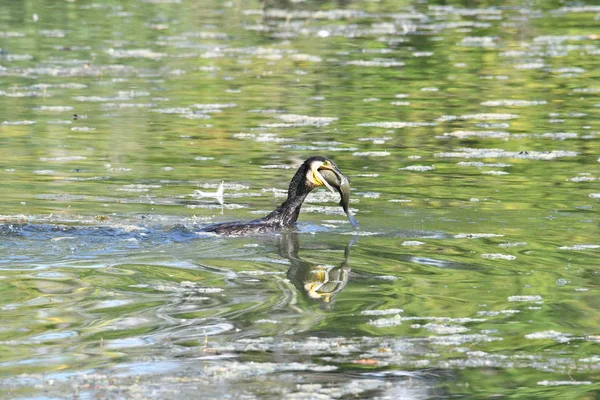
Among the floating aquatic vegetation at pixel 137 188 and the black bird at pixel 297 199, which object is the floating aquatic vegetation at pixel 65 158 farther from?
the black bird at pixel 297 199

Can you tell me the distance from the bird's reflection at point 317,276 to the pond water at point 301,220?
3 cm

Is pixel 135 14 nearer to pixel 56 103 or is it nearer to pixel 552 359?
pixel 56 103

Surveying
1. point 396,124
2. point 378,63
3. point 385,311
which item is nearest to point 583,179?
point 396,124

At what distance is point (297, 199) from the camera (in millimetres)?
10461

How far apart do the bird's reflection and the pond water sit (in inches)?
1.1

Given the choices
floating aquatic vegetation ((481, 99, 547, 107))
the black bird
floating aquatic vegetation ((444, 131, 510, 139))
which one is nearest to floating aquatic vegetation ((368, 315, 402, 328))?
the black bird

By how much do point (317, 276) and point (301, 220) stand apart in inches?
75.5

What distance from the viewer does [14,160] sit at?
13266 millimetres

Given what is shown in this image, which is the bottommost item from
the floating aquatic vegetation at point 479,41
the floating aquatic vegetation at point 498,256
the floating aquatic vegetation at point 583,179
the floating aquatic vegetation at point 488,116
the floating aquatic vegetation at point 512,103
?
the floating aquatic vegetation at point 479,41

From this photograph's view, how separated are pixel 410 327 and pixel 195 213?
3833 mm

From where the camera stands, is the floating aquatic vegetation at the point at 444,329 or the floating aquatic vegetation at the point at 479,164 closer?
the floating aquatic vegetation at the point at 444,329

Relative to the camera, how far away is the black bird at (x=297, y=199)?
1023 centimetres

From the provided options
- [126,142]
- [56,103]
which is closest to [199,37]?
[56,103]

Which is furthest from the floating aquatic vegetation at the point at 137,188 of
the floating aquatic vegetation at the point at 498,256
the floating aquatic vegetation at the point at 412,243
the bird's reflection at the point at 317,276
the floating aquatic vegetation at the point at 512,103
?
the floating aquatic vegetation at the point at 512,103
